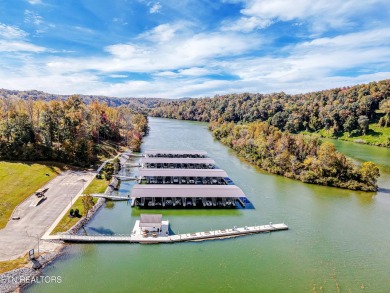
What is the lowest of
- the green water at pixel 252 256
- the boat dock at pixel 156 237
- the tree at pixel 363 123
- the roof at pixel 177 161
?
the green water at pixel 252 256

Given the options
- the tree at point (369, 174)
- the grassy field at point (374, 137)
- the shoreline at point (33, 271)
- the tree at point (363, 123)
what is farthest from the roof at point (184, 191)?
the tree at point (363, 123)

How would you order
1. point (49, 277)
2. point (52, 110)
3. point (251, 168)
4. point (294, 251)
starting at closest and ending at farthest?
1. point (49, 277)
2. point (294, 251)
3. point (52, 110)
4. point (251, 168)

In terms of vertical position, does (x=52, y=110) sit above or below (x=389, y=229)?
above

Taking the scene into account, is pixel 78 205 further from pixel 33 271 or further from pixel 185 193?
pixel 185 193

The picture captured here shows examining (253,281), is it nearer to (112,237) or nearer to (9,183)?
(112,237)

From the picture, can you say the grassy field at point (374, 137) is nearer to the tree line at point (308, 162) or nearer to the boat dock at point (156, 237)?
the tree line at point (308, 162)

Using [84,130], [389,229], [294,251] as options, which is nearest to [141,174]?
[84,130]

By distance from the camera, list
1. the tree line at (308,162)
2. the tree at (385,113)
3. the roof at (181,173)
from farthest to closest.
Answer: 1. the tree at (385,113)
2. the tree line at (308,162)
3. the roof at (181,173)
